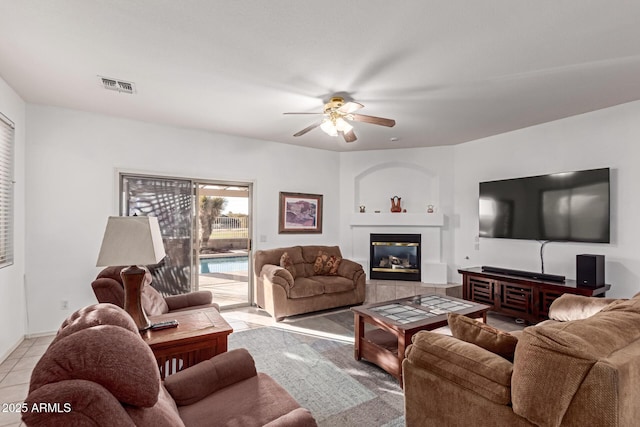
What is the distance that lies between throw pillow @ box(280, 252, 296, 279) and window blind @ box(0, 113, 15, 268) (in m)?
3.06

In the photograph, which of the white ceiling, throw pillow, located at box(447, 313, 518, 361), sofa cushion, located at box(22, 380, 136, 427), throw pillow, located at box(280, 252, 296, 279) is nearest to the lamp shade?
sofa cushion, located at box(22, 380, 136, 427)

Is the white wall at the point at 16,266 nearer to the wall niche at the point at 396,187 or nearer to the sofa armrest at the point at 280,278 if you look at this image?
the sofa armrest at the point at 280,278

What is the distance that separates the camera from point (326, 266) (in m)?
5.01

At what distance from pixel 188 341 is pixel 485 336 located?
1792 mm

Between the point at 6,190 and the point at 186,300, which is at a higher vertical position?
the point at 6,190

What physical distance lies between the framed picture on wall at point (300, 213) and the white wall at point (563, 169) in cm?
248

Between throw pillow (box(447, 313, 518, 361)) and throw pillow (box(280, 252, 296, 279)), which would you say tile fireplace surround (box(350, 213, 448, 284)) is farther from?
throw pillow (box(447, 313, 518, 361))

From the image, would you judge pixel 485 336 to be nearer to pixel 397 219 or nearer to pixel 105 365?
pixel 105 365

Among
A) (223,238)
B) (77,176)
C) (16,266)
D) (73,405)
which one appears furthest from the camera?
(223,238)

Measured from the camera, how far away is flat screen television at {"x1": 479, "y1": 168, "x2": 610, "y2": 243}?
144 inches

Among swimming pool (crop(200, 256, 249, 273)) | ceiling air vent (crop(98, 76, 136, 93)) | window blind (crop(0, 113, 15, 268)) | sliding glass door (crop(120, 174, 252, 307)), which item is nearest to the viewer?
ceiling air vent (crop(98, 76, 136, 93))

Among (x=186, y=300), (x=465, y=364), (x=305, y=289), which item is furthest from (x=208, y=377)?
(x=305, y=289)

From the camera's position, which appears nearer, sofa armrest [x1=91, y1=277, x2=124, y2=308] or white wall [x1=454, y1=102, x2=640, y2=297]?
sofa armrest [x1=91, y1=277, x2=124, y2=308]

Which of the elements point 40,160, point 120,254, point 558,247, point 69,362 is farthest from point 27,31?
point 558,247
